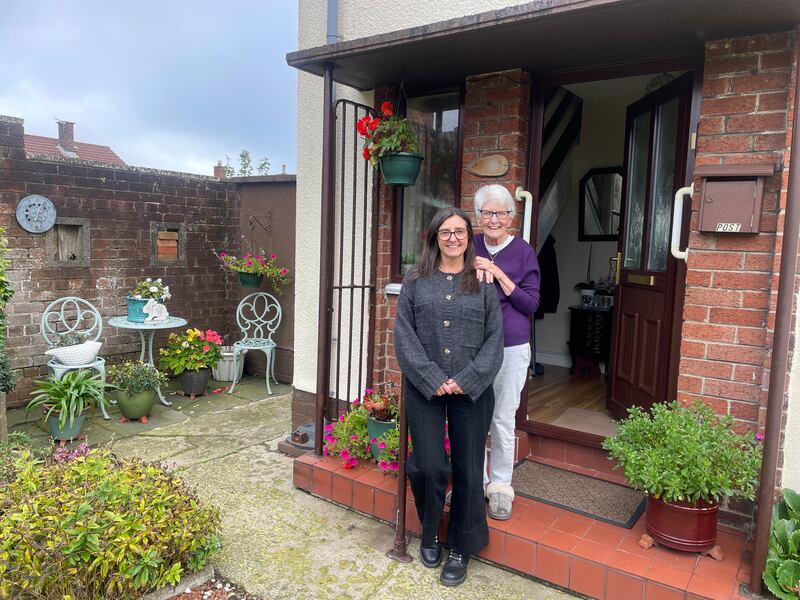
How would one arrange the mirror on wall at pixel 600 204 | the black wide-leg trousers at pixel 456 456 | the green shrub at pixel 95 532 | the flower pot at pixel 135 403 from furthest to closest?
the mirror on wall at pixel 600 204
the flower pot at pixel 135 403
the black wide-leg trousers at pixel 456 456
the green shrub at pixel 95 532

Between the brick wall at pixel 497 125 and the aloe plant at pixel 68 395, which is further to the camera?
the aloe plant at pixel 68 395

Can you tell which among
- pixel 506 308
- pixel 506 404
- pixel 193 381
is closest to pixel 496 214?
pixel 506 308

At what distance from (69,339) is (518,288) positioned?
4.06 metres

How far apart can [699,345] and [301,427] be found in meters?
2.70

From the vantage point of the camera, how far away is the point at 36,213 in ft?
16.9

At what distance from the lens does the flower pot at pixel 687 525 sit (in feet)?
7.70

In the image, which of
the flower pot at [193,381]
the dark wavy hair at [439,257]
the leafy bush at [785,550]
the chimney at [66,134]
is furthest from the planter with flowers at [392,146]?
the chimney at [66,134]

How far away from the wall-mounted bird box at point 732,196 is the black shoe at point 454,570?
189cm

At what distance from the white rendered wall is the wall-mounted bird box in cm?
212

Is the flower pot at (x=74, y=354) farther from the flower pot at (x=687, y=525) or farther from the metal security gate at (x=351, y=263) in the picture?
the flower pot at (x=687, y=525)

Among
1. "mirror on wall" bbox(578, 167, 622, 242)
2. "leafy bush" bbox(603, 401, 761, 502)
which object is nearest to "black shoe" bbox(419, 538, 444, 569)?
"leafy bush" bbox(603, 401, 761, 502)

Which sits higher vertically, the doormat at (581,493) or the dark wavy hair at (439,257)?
the dark wavy hair at (439,257)

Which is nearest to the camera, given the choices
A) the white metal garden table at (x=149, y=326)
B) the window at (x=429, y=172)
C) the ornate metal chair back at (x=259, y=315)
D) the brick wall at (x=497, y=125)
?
the brick wall at (x=497, y=125)

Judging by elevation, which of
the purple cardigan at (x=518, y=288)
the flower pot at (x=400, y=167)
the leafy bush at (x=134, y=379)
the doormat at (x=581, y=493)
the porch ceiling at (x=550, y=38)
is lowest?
the doormat at (x=581, y=493)
